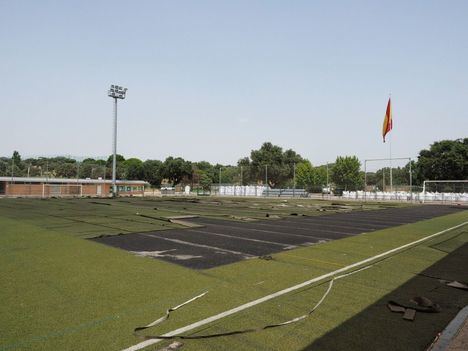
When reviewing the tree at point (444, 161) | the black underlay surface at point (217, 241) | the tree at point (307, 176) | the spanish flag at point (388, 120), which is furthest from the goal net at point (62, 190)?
the tree at point (444, 161)

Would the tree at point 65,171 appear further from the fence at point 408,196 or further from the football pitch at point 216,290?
the football pitch at point 216,290

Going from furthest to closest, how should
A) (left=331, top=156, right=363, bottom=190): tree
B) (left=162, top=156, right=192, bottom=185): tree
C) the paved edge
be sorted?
Result: (left=162, top=156, right=192, bottom=185): tree
(left=331, top=156, right=363, bottom=190): tree
the paved edge

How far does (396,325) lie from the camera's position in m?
4.35

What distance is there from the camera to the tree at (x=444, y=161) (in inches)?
2391

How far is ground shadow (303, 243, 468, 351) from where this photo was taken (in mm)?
3792

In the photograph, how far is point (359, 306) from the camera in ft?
16.4

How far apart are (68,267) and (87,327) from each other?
10.9ft

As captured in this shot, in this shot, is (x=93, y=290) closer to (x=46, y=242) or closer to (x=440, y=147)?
(x=46, y=242)

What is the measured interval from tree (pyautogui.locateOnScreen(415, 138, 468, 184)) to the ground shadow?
213ft

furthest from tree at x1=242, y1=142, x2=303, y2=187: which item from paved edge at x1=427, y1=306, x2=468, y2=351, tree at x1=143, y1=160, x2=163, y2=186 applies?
paved edge at x1=427, y1=306, x2=468, y2=351

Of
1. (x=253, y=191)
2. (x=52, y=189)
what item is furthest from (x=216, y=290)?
(x=52, y=189)

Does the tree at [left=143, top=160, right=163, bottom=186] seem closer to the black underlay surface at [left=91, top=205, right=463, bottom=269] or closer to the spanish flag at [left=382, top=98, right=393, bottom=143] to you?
the spanish flag at [left=382, top=98, right=393, bottom=143]

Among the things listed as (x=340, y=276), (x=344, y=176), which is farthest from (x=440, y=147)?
(x=340, y=276)

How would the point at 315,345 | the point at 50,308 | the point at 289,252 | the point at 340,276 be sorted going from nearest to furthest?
the point at 315,345 → the point at 50,308 → the point at 340,276 → the point at 289,252
